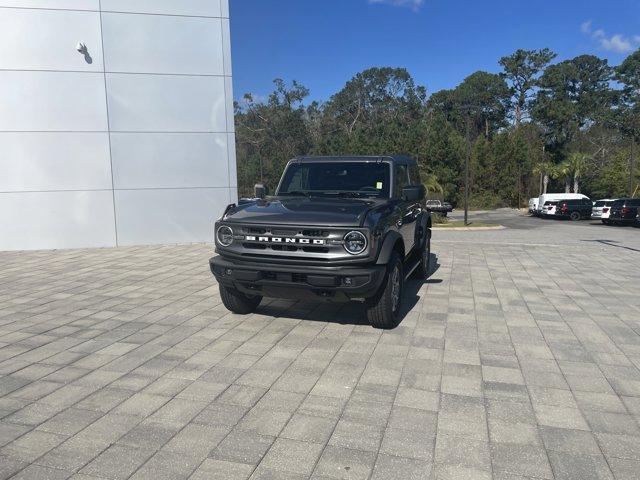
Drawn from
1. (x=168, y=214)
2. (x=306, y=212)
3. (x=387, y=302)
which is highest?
(x=306, y=212)

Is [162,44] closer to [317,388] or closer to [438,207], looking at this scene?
[317,388]

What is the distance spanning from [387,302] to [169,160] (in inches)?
347

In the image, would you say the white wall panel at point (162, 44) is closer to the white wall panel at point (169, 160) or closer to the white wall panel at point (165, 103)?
the white wall panel at point (165, 103)

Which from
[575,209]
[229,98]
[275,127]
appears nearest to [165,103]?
[229,98]

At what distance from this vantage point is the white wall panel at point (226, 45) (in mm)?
12253

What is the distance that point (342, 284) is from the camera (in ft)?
15.5

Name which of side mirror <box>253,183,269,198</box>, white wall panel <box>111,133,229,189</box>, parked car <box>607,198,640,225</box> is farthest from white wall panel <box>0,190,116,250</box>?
parked car <box>607,198,640,225</box>

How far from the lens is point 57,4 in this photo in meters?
11.1

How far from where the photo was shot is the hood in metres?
4.81

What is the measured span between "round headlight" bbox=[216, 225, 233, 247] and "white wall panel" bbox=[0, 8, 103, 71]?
8531 mm

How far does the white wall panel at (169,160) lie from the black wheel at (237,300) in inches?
284

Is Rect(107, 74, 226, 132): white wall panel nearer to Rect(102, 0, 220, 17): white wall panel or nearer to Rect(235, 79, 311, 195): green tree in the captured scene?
Rect(102, 0, 220, 17): white wall panel

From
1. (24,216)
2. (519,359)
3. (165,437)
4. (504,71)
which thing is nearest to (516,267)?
(519,359)

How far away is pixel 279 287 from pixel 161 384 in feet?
Answer: 4.85
